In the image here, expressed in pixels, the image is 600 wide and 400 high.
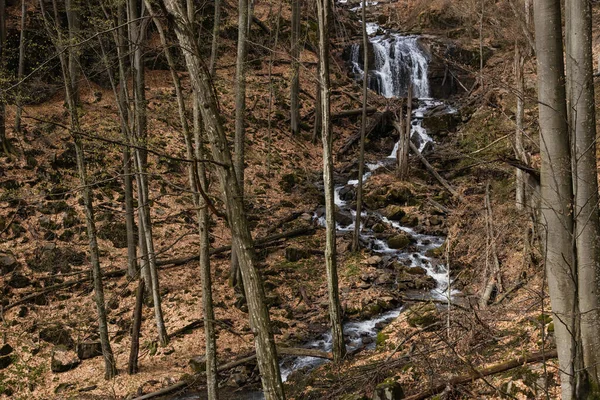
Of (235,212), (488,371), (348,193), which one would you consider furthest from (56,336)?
(348,193)

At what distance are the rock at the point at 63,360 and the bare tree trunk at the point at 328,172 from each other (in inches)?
217

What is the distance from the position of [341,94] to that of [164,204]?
1296 centimetres

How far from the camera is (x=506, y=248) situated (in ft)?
35.9

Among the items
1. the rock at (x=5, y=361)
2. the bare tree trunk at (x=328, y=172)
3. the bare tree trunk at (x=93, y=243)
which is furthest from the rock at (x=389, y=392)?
the rock at (x=5, y=361)

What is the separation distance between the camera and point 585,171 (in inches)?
160

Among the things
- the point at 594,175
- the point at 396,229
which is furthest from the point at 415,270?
the point at 594,175

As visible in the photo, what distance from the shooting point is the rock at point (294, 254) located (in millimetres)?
14367

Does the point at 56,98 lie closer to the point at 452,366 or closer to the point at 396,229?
the point at 396,229

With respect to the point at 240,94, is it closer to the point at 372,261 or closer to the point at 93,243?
the point at 93,243

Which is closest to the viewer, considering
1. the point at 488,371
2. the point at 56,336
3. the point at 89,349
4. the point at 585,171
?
the point at 585,171

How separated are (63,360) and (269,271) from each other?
5.44 metres

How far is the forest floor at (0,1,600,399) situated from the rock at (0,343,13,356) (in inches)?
8.9

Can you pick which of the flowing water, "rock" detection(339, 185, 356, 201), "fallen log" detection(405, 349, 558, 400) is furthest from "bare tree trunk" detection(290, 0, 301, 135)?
"fallen log" detection(405, 349, 558, 400)

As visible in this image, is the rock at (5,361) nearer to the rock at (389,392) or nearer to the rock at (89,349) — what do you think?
the rock at (89,349)
